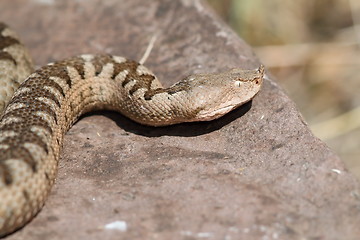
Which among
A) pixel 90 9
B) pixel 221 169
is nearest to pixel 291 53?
pixel 90 9

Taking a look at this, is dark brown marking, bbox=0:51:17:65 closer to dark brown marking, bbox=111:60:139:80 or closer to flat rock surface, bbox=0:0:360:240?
flat rock surface, bbox=0:0:360:240

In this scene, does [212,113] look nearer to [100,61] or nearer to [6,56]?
[100,61]

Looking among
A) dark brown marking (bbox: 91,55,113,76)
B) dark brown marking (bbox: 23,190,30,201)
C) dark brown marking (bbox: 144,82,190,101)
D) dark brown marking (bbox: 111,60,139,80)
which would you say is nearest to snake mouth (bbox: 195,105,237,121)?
dark brown marking (bbox: 144,82,190,101)

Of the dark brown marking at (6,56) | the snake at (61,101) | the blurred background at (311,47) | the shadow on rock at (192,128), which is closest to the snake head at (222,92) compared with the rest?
the snake at (61,101)

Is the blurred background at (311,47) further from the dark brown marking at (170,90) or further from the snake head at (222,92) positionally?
the dark brown marking at (170,90)

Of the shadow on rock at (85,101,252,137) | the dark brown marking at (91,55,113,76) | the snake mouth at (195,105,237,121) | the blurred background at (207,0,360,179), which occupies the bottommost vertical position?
the blurred background at (207,0,360,179)

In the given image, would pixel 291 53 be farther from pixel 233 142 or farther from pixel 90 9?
pixel 233 142
